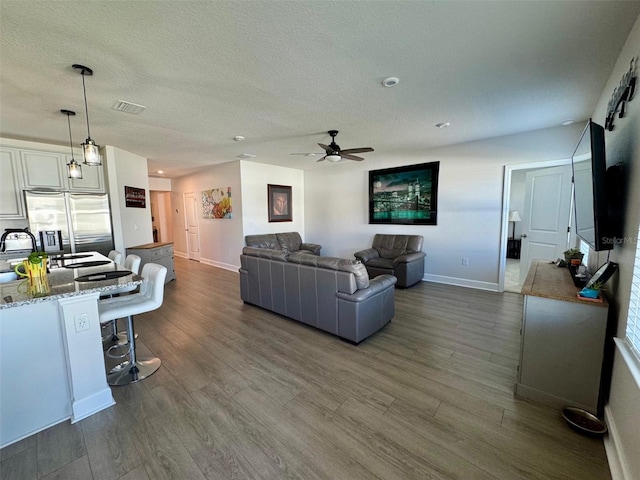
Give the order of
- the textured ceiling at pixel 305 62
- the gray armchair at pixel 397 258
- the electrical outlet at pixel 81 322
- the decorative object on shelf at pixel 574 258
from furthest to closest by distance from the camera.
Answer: the gray armchair at pixel 397 258 → the decorative object on shelf at pixel 574 258 → the electrical outlet at pixel 81 322 → the textured ceiling at pixel 305 62

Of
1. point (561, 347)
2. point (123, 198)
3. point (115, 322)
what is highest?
point (123, 198)

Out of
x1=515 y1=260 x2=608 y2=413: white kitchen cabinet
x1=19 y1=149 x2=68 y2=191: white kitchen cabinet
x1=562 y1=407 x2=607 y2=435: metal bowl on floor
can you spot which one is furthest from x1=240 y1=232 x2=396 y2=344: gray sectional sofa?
x1=19 y1=149 x2=68 y2=191: white kitchen cabinet

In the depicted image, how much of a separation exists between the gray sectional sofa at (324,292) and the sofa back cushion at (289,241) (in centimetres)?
264

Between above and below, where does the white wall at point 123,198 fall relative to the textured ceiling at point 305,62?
below

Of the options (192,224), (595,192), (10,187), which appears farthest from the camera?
(192,224)

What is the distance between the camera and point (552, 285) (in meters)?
2.09

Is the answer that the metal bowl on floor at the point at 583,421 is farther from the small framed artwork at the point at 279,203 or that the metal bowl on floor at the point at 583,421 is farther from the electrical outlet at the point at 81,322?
the small framed artwork at the point at 279,203

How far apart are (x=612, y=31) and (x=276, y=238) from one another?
5.69 metres

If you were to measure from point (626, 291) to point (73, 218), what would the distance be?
6.39 meters

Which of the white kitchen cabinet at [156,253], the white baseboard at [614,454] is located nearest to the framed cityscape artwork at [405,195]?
the white baseboard at [614,454]

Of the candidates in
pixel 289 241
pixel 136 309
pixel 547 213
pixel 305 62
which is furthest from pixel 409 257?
pixel 136 309

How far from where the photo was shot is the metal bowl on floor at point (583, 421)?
63.7 inches

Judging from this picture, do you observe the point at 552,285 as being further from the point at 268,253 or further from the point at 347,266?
the point at 268,253

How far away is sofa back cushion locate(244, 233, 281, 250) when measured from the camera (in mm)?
5841
